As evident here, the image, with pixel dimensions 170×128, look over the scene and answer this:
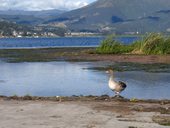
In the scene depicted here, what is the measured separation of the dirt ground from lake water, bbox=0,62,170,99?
441 cm

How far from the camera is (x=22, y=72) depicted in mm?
35125

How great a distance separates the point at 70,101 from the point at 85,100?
57 centimetres

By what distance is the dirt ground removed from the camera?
13.8 metres

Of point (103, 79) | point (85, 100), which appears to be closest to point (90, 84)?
point (103, 79)

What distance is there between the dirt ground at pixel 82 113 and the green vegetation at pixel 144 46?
3281cm

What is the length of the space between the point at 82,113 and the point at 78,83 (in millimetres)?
12142

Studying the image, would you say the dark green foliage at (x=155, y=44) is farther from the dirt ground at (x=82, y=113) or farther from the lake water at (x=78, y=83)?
the dirt ground at (x=82, y=113)

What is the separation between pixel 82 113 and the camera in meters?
15.5

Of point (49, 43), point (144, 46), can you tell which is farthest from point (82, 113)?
point (49, 43)

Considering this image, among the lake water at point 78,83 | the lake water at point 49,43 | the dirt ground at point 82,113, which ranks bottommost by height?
the lake water at point 49,43

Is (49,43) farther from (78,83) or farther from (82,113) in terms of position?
(82,113)

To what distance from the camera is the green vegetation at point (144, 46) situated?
168 feet

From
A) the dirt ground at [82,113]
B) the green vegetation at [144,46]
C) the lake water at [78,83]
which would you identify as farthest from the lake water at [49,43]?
the dirt ground at [82,113]

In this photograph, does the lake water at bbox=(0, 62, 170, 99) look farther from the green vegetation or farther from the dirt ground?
the green vegetation
